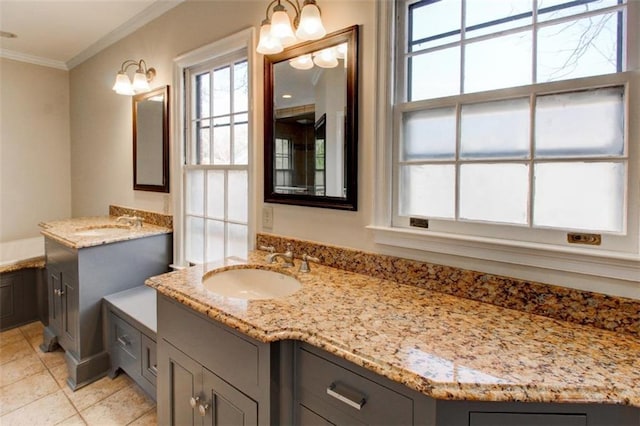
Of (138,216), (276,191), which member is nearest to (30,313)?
(138,216)

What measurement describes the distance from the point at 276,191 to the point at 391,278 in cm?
77

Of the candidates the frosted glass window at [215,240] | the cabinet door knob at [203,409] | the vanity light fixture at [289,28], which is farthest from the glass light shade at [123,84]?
the cabinet door knob at [203,409]

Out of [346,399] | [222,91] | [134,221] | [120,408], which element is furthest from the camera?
[134,221]

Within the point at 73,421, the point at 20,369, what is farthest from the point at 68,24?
the point at 73,421

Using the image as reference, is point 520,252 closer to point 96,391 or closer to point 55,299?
point 96,391

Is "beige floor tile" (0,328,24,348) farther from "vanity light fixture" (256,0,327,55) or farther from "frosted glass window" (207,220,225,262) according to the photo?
"vanity light fixture" (256,0,327,55)

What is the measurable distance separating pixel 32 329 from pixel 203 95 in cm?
245

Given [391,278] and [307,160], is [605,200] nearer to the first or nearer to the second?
[391,278]

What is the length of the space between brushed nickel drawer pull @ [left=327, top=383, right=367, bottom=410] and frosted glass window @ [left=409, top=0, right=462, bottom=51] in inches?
49.3

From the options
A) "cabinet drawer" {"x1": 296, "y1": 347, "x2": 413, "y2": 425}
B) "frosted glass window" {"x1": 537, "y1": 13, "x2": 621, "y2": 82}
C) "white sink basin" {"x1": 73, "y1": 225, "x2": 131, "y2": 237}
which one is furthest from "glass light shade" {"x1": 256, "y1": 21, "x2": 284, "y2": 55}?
"white sink basin" {"x1": 73, "y1": 225, "x2": 131, "y2": 237}

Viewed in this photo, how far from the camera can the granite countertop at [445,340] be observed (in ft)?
2.36

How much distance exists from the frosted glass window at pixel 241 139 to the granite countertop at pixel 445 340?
95 centimetres

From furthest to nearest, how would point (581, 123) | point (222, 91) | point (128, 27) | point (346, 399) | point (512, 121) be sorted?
point (128, 27) < point (222, 91) < point (512, 121) < point (581, 123) < point (346, 399)

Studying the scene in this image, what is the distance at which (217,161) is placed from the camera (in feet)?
7.34
